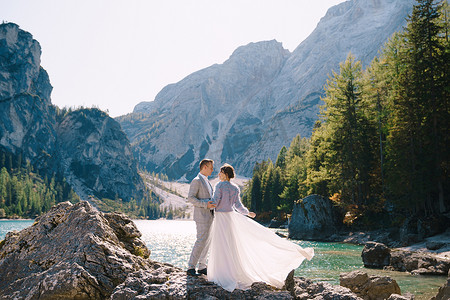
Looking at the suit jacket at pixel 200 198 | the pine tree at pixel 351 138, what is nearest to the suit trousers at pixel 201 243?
the suit jacket at pixel 200 198

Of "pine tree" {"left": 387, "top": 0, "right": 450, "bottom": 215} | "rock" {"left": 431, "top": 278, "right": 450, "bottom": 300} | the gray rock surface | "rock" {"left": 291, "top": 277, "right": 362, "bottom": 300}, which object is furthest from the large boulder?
"rock" {"left": 291, "top": 277, "right": 362, "bottom": 300}

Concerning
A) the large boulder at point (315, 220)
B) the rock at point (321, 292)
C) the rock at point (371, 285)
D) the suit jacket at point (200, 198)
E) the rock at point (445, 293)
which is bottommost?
the large boulder at point (315, 220)

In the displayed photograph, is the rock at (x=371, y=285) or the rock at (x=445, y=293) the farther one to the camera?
the rock at (x=371, y=285)

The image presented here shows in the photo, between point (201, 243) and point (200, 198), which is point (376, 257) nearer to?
point (201, 243)

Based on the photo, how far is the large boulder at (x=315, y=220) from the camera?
40281mm

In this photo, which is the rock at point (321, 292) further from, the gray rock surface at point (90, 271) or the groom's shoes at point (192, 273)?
the groom's shoes at point (192, 273)

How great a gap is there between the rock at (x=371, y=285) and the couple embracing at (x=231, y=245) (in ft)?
13.0

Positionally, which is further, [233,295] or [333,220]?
[333,220]

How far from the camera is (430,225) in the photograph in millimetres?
26375

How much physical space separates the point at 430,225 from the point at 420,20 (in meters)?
17.7

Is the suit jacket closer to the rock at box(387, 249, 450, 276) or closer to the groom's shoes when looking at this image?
the groom's shoes

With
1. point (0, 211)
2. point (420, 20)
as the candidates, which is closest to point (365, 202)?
point (420, 20)

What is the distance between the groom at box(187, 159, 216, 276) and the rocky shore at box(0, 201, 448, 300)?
42 centimetres

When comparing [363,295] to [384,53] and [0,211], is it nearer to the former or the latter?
[384,53]
